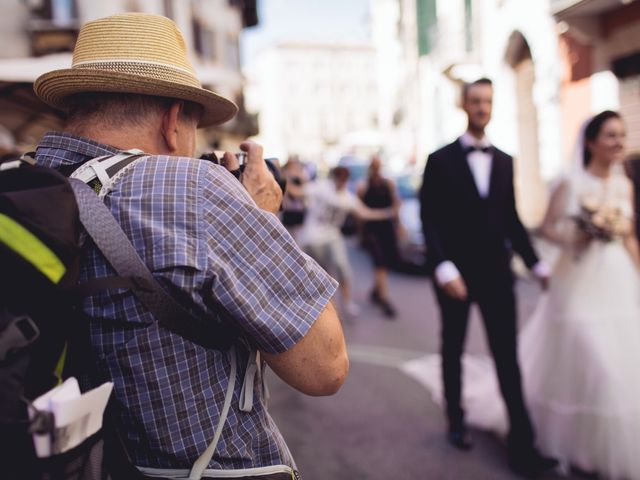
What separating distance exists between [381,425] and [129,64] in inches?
128

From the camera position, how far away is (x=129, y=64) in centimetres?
138

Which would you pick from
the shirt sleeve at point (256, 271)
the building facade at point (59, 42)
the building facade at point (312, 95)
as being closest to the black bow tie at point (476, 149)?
the shirt sleeve at point (256, 271)

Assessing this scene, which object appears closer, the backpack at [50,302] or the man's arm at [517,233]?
the backpack at [50,302]

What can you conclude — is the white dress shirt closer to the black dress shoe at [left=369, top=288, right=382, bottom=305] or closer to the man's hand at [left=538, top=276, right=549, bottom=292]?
the man's hand at [left=538, top=276, right=549, bottom=292]

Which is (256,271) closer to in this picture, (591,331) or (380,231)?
(591,331)

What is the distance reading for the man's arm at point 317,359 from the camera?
3.97 ft

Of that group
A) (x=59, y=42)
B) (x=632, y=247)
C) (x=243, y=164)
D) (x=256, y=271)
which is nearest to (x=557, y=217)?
(x=632, y=247)

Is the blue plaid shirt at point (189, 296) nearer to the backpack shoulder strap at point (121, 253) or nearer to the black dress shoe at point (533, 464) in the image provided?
the backpack shoulder strap at point (121, 253)

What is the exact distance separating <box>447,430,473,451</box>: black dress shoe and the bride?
0.99 feet

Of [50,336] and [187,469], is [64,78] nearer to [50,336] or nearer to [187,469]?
[50,336]

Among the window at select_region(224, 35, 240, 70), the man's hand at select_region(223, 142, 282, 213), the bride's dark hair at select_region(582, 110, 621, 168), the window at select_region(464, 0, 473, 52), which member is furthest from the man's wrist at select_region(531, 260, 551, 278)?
the window at select_region(224, 35, 240, 70)

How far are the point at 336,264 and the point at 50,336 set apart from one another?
603 cm

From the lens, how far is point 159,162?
1194 millimetres

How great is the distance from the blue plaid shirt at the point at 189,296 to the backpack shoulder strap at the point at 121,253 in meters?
0.02
